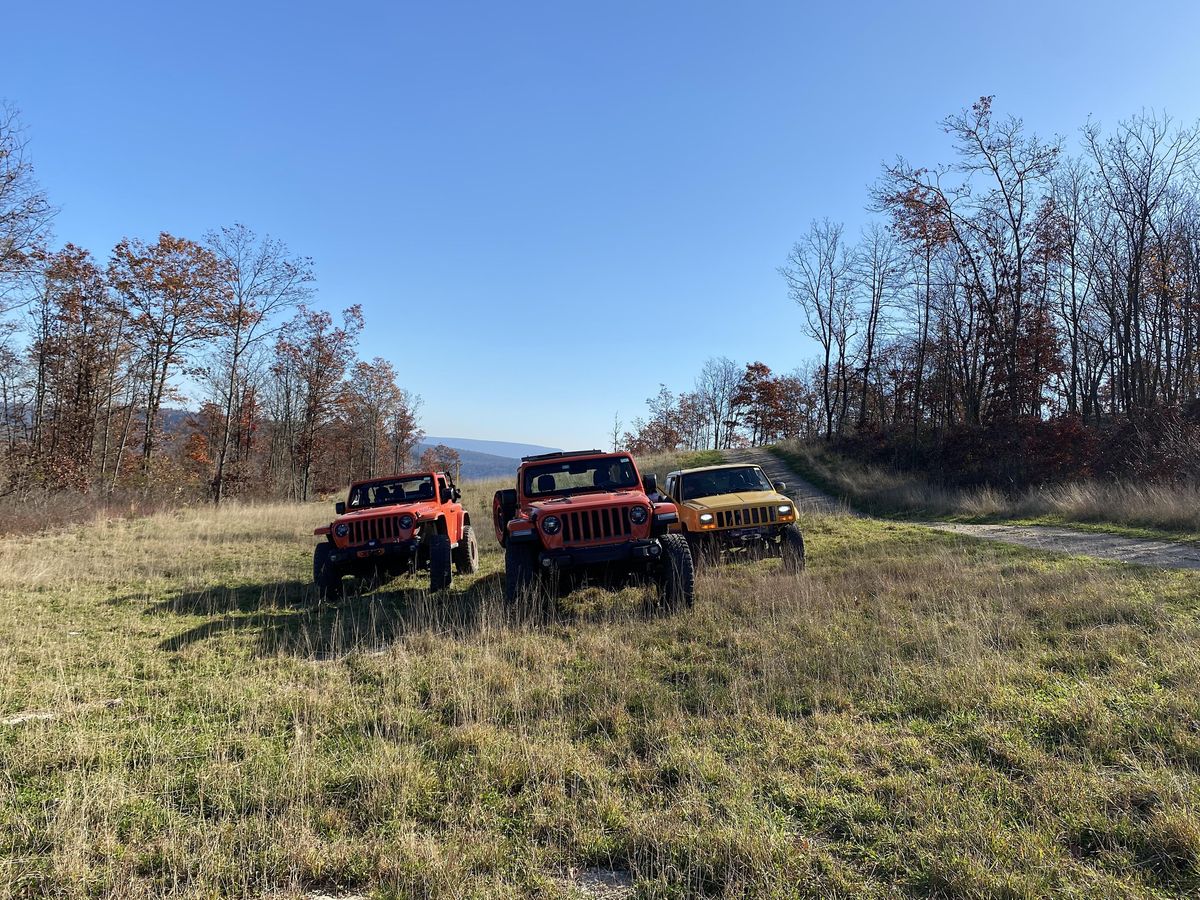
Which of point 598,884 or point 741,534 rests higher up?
point 741,534

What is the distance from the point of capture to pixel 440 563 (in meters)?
8.49

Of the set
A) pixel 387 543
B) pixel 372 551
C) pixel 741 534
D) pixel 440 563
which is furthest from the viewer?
pixel 741 534

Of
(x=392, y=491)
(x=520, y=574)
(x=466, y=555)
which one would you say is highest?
(x=392, y=491)

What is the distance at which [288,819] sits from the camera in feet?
9.64

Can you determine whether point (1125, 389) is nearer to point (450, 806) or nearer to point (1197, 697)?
point (1197, 697)

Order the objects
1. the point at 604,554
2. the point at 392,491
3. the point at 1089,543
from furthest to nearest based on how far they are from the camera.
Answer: the point at 392,491 < the point at 1089,543 < the point at 604,554

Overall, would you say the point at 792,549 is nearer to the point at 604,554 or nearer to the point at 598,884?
the point at 604,554

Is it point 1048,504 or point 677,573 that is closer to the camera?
point 677,573

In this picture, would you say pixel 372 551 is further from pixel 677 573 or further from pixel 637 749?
pixel 637 749

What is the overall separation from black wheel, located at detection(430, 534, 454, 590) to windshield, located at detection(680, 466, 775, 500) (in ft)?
13.6

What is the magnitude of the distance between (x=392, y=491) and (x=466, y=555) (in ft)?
5.77

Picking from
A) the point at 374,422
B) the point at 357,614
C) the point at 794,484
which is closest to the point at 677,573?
the point at 357,614

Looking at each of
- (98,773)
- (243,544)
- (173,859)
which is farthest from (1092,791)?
(243,544)

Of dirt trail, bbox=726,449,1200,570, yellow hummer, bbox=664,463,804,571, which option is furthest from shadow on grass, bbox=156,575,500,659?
dirt trail, bbox=726,449,1200,570
